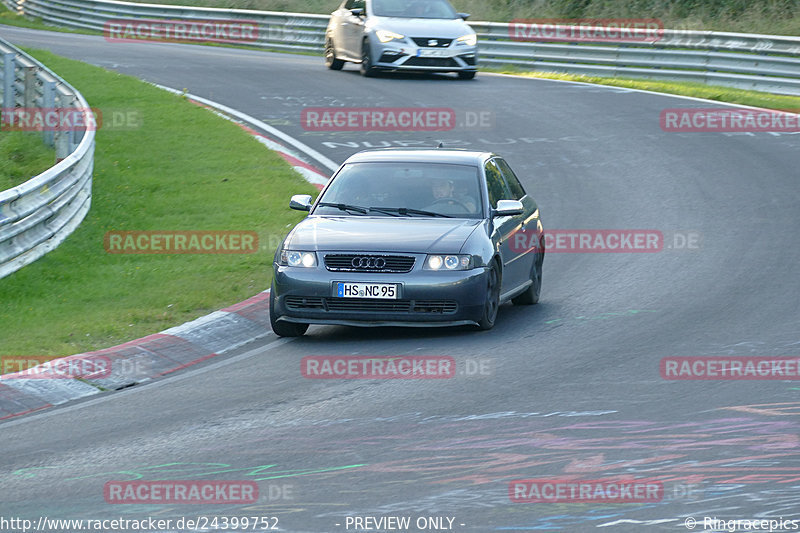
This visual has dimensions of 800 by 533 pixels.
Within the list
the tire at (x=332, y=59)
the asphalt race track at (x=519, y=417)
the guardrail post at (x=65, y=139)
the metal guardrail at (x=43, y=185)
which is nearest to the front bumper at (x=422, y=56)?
the tire at (x=332, y=59)

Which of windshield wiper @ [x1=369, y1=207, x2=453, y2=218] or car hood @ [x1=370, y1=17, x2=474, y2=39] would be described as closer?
windshield wiper @ [x1=369, y1=207, x2=453, y2=218]

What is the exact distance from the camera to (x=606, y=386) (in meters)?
9.01

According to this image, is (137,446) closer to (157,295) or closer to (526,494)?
(526,494)

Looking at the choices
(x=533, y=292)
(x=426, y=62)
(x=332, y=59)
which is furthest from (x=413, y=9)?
(x=533, y=292)

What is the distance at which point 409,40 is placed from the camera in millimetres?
27031

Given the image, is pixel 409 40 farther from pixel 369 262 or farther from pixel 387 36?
pixel 369 262

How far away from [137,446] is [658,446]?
9.98ft

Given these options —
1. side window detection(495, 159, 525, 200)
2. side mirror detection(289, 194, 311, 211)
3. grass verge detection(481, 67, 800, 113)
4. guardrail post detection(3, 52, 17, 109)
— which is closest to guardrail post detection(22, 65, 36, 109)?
guardrail post detection(3, 52, 17, 109)

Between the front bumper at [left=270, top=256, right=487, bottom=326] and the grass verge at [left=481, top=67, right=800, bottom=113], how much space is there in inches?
589

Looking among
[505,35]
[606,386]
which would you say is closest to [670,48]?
[505,35]

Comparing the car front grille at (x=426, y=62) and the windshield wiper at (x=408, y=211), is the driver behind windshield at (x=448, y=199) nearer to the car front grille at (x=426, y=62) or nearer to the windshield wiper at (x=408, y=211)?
the windshield wiper at (x=408, y=211)

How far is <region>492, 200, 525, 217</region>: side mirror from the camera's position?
11617mm

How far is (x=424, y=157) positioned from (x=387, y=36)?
15.4m

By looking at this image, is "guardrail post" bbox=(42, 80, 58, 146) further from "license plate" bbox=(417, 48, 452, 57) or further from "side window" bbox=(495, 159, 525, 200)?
"license plate" bbox=(417, 48, 452, 57)
